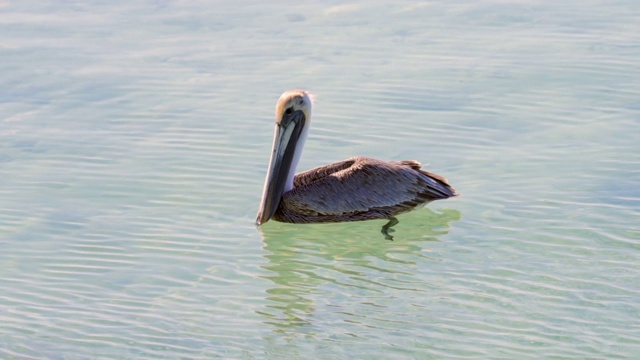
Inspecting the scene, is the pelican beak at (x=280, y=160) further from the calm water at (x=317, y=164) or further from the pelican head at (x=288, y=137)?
the calm water at (x=317, y=164)

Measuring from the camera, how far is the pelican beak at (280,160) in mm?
7512

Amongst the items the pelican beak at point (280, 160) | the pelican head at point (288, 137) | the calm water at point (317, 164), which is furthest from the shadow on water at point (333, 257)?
the pelican head at point (288, 137)

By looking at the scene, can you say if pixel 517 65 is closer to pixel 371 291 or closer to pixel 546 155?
pixel 546 155

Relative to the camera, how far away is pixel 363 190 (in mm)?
7754

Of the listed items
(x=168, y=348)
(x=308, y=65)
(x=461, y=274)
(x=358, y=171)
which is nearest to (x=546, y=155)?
(x=358, y=171)

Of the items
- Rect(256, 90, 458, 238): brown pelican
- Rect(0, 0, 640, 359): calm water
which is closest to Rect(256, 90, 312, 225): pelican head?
Rect(256, 90, 458, 238): brown pelican

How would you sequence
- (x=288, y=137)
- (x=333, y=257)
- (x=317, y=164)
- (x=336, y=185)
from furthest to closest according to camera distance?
(x=317, y=164)
(x=288, y=137)
(x=336, y=185)
(x=333, y=257)

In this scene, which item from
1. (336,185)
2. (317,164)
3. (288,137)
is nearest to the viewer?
(336,185)

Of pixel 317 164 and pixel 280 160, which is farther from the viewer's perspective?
pixel 317 164

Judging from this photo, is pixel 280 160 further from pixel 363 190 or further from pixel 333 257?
pixel 333 257

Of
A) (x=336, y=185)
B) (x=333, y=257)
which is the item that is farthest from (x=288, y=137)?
(x=333, y=257)

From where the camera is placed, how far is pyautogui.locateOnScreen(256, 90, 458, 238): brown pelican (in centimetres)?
766

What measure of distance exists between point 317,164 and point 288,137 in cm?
64

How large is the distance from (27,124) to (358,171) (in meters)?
2.81
